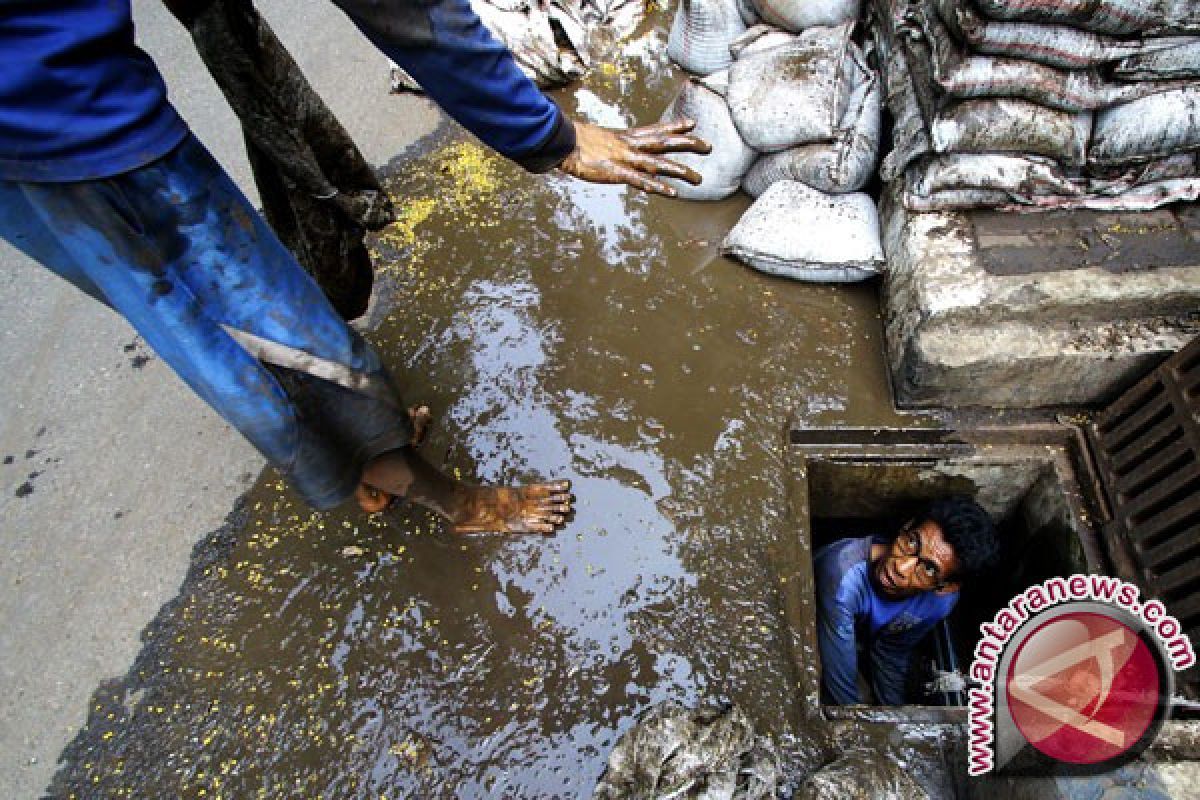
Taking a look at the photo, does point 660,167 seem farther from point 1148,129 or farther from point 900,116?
point 1148,129

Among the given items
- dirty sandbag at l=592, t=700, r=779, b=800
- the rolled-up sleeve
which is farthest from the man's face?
the rolled-up sleeve

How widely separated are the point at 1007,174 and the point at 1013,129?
0.14 meters

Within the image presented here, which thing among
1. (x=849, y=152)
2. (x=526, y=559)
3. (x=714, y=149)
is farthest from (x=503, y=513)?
(x=849, y=152)

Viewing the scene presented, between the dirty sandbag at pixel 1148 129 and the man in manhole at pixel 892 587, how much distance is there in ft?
4.04

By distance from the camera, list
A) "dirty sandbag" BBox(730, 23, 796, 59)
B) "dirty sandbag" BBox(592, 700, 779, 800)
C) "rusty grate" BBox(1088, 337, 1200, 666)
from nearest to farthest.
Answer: "dirty sandbag" BBox(592, 700, 779, 800) → "rusty grate" BBox(1088, 337, 1200, 666) → "dirty sandbag" BBox(730, 23, 796, 59)

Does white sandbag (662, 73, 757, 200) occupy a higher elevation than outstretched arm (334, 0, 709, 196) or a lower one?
lower

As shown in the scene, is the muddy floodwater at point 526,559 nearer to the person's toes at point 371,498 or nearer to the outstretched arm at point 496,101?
the person's toes at point 371,498

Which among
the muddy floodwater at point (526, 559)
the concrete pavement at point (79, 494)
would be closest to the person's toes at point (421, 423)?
the muddy floodwater at point (526, 559)

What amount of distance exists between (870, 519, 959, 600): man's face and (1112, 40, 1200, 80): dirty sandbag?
151 cm

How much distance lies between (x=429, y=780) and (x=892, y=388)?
73.7 inches

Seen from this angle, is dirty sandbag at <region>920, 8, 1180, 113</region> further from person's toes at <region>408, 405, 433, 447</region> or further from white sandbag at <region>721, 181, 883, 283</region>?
person's toes at <region>408, 405, 433, 447</region>

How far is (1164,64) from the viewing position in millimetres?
2211

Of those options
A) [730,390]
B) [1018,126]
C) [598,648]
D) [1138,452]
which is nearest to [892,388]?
[730,390]

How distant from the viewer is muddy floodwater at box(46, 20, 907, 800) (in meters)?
1.89
